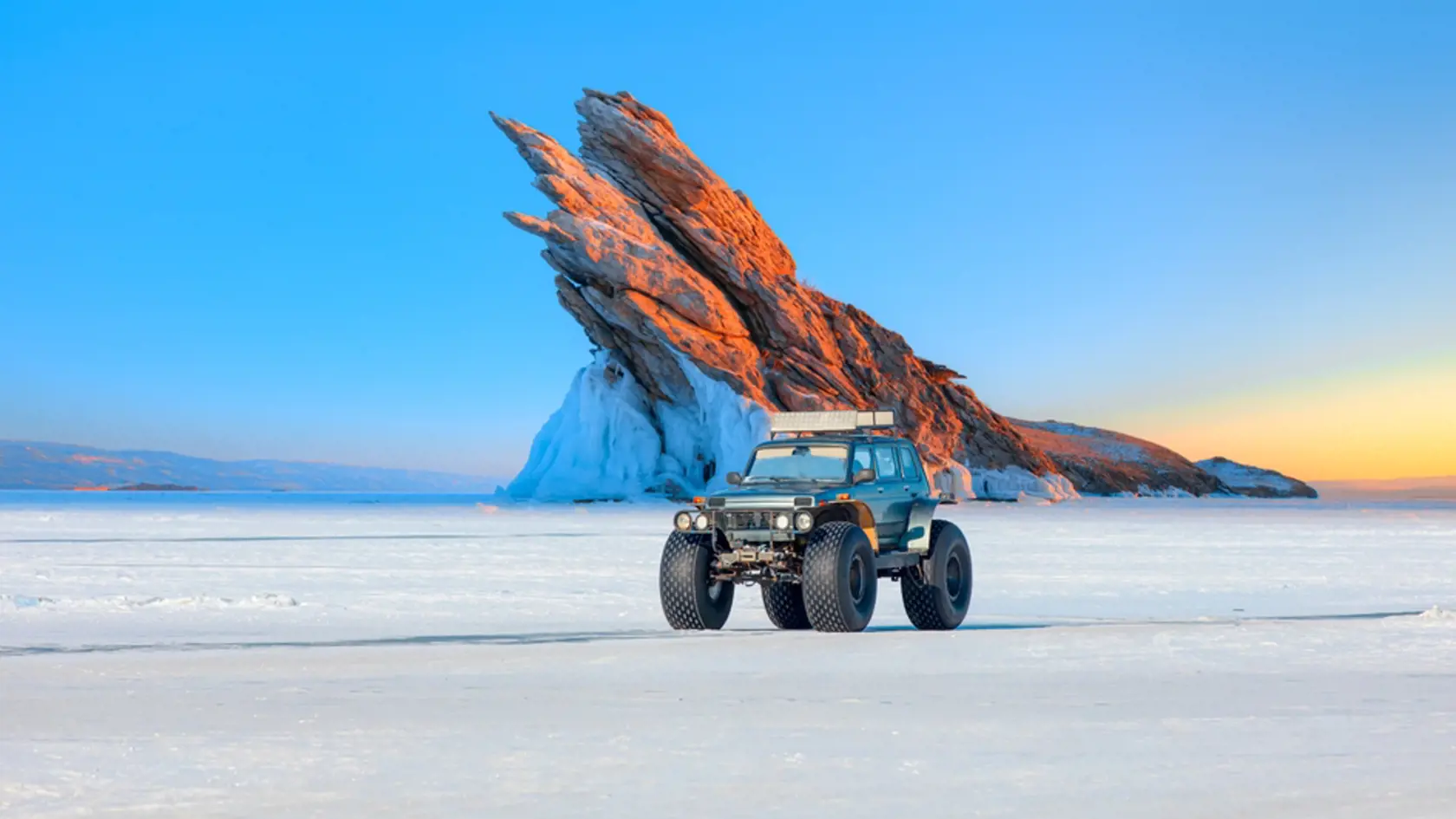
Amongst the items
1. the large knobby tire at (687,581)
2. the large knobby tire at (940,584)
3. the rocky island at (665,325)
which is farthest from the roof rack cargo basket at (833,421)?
the rocky island at (665,325)

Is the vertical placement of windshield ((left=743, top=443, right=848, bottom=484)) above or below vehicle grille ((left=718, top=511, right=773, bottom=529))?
above

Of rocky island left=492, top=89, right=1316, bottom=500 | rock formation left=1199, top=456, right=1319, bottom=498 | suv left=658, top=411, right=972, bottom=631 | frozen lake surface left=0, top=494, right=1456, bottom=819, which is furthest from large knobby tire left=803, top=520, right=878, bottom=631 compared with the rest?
rock formation left=1199, top=456, right=1319, bottom=498

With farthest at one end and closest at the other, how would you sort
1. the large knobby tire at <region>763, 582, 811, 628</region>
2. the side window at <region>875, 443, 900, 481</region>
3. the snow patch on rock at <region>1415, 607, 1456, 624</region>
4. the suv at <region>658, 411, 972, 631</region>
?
the side window at <region>875, 443, 900, 481</region>
the large knobby tire at <region>763, 582, 811, 628</region>
the snow patch on rock at <region>1415, 607, 1456, 624</region>
the suv at <region>658, 411, 972, 631</region>

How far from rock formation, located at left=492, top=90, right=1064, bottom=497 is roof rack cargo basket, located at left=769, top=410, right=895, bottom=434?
162ft

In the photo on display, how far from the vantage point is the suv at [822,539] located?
16266mm

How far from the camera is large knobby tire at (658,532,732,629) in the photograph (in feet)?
55.4

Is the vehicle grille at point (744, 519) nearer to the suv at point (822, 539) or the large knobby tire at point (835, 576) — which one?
the suv at point (822, 539)

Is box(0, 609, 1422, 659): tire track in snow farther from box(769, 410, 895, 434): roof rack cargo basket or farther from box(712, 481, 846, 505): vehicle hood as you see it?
box(769, 410, 895, 434): roof rack cargo basket

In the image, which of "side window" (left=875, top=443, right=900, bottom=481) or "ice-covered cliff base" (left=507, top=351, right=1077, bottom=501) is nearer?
"side window" (left=875, top=443, right=900, bottom=481)

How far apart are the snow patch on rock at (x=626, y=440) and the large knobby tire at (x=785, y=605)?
167ft

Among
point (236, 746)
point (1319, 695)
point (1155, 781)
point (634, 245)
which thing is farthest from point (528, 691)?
point (634, 245)

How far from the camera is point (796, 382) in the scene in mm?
76625

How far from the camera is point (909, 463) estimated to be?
62.3 ft

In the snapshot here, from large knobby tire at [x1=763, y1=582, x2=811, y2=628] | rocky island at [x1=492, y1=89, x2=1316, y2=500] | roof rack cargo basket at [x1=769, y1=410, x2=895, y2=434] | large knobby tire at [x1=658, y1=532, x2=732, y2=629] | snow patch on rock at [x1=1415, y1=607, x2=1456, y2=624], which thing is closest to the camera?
large knobby tire at [x1=658, y1=532, x2=732, y2=629]
